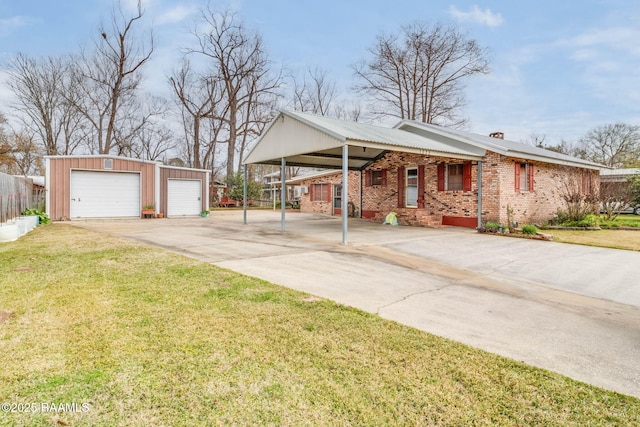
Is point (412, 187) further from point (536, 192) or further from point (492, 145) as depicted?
point (536, 192)

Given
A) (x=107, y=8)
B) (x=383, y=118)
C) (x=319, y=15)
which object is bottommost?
(x=383, y=118)

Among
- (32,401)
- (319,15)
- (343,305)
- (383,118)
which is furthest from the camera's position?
(383,118)

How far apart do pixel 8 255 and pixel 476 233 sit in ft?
39.5

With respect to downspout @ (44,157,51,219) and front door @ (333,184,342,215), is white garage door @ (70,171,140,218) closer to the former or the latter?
downspout @ (44,157,51,219)

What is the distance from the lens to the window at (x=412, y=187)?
14883 mm

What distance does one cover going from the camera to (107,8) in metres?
22.8

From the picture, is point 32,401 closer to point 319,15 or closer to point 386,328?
point 386,328

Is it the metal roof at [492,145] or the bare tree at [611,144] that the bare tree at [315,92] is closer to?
the metal roof at [492,145]

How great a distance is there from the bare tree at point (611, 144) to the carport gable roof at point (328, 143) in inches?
1125

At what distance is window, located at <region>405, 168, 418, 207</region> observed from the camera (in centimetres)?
1488

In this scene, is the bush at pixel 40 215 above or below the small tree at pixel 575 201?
below

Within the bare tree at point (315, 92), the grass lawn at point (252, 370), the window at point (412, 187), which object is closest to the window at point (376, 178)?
the window at point (412, 187)

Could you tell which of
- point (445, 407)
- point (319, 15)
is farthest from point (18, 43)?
point (445, 407)

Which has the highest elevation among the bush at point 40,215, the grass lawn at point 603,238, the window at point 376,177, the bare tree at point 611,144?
the bare tree at point 611,144
